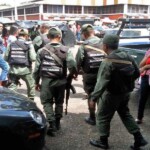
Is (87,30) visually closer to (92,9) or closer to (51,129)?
(51,129)

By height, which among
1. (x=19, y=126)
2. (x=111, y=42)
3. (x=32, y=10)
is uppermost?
(x=111, y=42)

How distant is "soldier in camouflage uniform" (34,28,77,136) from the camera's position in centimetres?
505

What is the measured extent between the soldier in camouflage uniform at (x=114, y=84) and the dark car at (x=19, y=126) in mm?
842

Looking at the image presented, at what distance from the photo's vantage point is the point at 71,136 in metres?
5.23

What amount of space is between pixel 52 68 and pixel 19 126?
1614 mm

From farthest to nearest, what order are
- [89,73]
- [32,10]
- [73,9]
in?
[73,9] < [32,10] < [89,73]

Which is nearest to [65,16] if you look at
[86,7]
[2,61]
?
[86,7]

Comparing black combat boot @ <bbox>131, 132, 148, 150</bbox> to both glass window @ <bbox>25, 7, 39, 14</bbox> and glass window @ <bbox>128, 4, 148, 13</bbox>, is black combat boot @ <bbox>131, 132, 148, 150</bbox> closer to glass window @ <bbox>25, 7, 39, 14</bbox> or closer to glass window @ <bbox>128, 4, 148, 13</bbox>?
glass window @ <bbox>25, 7, 39, 14</bbox>

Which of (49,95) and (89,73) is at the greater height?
(89,73)

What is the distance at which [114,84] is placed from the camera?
432cm

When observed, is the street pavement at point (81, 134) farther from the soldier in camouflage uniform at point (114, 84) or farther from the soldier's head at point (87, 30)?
the soldier's head at point (87, 30)

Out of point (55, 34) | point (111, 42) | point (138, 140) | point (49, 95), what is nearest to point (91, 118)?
point (49, 95)

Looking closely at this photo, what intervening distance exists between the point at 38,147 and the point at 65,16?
221 feet

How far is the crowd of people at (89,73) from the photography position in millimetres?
4293
